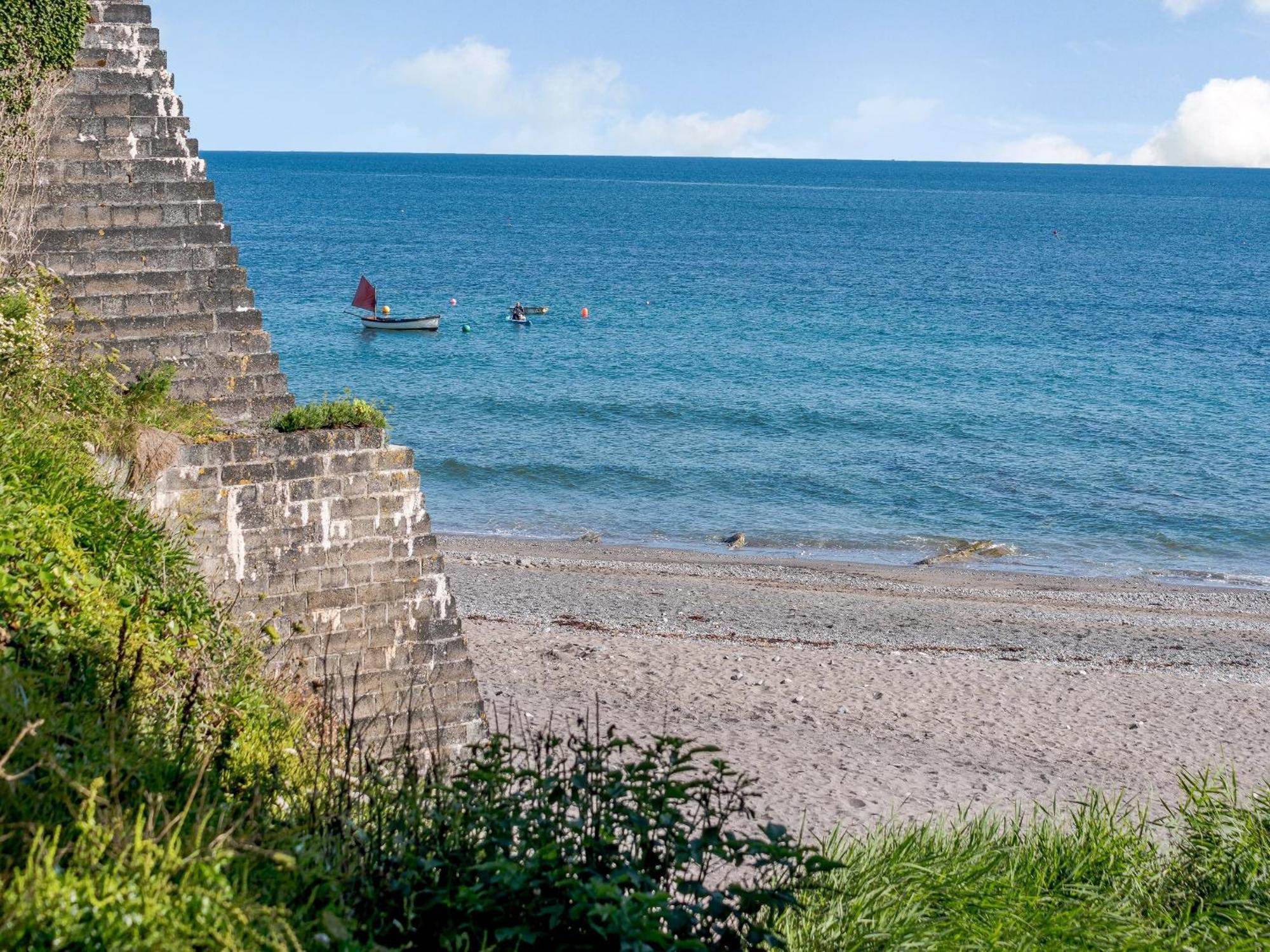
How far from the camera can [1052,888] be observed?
22.3ft

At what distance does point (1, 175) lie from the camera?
8.08m

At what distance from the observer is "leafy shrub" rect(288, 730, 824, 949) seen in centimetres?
402

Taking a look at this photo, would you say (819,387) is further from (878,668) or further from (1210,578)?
(878,668)

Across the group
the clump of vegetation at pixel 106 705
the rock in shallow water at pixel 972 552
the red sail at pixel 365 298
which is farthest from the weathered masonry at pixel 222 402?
the rock in shallow water at pixel 972 552

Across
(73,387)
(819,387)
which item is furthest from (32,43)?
(819,387)

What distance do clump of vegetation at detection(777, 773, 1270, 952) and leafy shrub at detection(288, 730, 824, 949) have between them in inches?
39.2

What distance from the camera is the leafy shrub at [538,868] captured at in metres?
4.02

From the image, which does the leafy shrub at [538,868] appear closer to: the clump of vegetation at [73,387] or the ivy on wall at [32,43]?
the clump of vegetation at [73,387]

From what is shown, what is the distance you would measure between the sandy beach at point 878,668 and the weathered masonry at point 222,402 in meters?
1.36

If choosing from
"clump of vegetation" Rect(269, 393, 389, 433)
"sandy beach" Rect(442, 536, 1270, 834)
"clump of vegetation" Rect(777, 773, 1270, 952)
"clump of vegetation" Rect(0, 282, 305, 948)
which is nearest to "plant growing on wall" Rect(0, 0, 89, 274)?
"clump of vegetation" Rect(0, 282, 305, 948)

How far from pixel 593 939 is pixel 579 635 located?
559 inches

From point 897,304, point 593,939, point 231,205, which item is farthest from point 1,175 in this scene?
point 231,205

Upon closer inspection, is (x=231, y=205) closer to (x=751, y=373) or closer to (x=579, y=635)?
(x=751, y=373)

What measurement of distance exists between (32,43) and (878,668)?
13393mm
